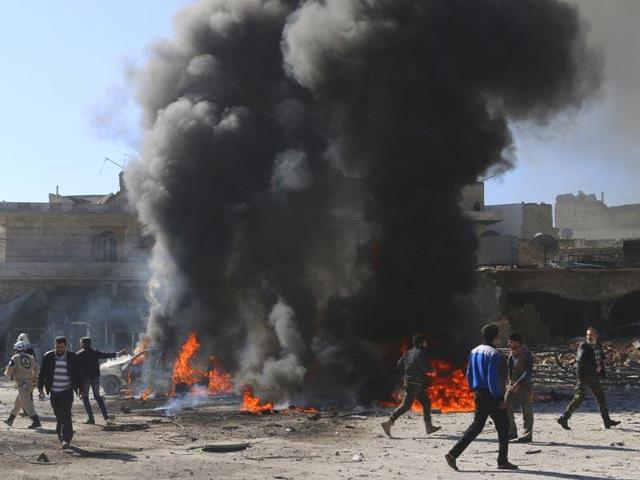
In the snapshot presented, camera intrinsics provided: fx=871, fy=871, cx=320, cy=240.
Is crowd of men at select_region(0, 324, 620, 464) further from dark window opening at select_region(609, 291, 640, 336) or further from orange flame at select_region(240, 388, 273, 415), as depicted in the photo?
dark window opening at select_region(609, 291, 640, 336)

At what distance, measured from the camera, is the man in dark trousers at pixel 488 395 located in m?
9.95

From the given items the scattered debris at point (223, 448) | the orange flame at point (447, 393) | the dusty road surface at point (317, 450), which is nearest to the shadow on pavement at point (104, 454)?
the dusty road surface at point (317, 450)

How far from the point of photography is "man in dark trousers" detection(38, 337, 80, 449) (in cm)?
1263

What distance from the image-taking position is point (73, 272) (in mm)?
49062

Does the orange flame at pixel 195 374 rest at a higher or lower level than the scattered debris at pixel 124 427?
higher

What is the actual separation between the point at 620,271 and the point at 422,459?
25.8 metres

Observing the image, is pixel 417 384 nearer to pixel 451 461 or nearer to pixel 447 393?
pixel 451 461

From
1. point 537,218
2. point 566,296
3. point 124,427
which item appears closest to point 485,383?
point 124,427

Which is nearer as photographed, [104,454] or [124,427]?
[104,454]

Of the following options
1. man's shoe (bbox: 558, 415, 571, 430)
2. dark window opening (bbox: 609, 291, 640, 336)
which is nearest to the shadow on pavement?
man's shoe (bbox: 558, 415, 571, 430)

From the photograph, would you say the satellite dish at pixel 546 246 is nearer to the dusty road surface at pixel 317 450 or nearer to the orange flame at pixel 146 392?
the orange flame at pixel 146 392

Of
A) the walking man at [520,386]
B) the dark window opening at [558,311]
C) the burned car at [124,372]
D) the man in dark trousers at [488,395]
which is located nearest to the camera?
the man in dark trousers at [488,395]

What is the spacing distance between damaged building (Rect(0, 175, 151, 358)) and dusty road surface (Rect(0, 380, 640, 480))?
26.1 meters

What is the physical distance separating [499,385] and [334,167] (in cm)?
1377
